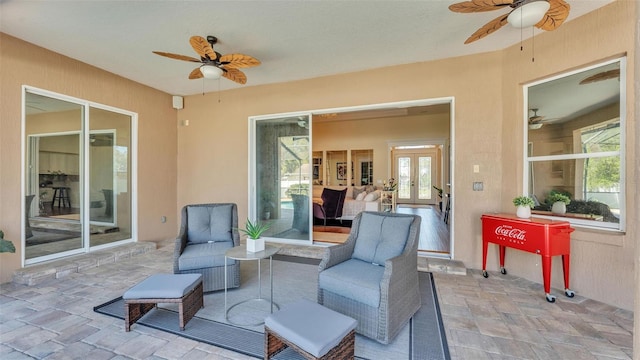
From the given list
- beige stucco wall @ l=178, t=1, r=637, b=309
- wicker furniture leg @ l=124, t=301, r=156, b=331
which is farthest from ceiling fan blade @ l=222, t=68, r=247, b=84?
wicker furniture leg @ l=124, t=301, r=156, b=331

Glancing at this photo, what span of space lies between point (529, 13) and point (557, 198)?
2220mm

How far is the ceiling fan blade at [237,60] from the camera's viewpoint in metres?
3.03

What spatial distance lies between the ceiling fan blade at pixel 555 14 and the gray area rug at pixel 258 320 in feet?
8.97

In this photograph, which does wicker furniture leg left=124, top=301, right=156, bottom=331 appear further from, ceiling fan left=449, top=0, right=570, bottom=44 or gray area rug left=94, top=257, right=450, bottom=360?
ceiling fan left=449, top=0, right=570, bottom=44

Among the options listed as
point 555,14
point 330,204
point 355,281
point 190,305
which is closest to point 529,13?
point 555,14

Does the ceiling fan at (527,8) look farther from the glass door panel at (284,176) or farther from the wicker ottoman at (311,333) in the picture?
the glass door panel at (284,176)

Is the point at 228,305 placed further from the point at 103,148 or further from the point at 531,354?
the point at 103,148

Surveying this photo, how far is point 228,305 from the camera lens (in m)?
2.65

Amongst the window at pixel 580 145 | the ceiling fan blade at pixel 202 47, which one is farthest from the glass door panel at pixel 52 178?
the window at pixel 580 145

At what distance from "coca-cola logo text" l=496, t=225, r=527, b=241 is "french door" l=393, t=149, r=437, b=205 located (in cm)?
825

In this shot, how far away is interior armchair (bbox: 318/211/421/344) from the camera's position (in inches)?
80.4

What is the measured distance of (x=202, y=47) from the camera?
2832 millimetres

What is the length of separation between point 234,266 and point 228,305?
0.46m

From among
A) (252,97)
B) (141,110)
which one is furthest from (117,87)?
(252,97)
